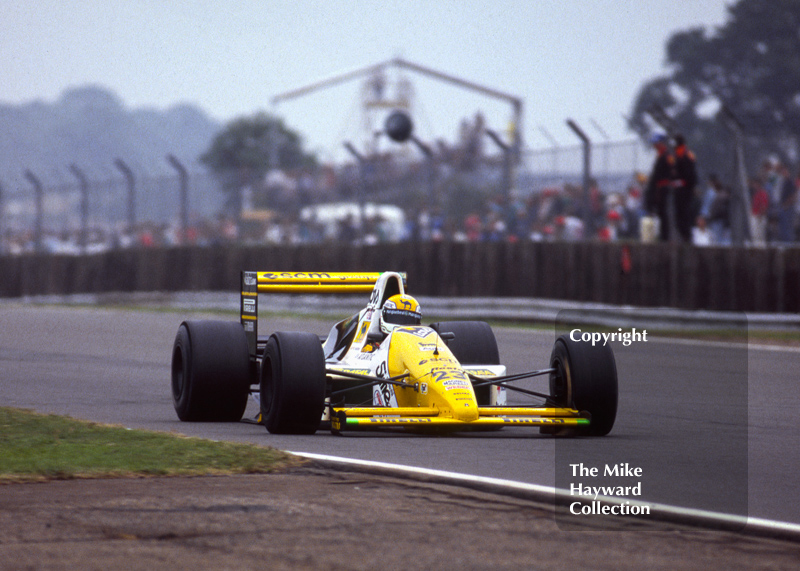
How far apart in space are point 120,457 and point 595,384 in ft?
9.62

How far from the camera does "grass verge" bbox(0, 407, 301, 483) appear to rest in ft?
22.0

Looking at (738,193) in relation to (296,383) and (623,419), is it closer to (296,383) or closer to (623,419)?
(623,419)

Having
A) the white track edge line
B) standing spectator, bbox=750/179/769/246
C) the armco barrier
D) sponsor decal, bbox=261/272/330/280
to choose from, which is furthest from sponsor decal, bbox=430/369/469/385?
standing spectator, bbox=750/179/769/246

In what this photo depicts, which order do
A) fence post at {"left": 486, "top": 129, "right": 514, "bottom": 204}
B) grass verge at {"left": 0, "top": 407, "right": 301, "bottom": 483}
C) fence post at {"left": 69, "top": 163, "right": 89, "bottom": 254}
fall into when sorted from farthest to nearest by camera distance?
fence post at {"left": 69, "top": 163, "right": 89, "bottom": 254}, fence post at {"left": 486, "top": 129, "right": 514, "bottom": 204}, grass verge at {"left": 0, "top": 407, "right": 301, "bottom": 483}

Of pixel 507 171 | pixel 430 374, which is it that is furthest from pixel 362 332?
pixel 507 171

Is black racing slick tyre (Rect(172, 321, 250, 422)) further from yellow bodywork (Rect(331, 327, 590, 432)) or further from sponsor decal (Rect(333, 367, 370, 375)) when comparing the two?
yellow bodywork (Rect(331, 327, 590, 432))

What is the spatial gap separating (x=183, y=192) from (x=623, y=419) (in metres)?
18.7

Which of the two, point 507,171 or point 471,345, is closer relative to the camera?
point 471,345

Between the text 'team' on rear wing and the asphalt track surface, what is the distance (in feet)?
3.14

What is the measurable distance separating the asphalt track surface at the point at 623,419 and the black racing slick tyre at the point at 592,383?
15cm

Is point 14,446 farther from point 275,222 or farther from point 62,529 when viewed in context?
point 275,222

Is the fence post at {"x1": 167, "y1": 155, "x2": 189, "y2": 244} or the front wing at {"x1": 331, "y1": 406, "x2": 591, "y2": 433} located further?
the fence post at {"x1": 167, "y1": 155, "x2": 189, "y2": 244}

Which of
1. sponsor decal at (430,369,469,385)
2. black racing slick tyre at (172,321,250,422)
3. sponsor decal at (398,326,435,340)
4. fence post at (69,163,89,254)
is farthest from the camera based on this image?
fence post at (69,163,89,254)

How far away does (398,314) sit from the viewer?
8.98m
